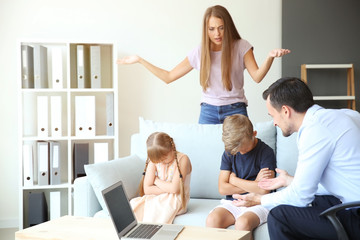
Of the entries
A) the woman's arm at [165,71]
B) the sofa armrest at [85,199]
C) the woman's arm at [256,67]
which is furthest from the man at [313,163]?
the woman's arm at [165,71]

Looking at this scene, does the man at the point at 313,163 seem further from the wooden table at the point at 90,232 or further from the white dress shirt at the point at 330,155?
the wooden table at the point at 90,232

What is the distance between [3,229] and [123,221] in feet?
8.20

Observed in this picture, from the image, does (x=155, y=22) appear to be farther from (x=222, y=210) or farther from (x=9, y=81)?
(x=222, y=210)

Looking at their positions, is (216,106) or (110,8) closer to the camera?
(216,106)

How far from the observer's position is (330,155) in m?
Result: 2.12

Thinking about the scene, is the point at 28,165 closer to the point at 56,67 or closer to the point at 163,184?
the point at 56,67

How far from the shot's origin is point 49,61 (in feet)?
14.3

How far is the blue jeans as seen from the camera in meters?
3.40

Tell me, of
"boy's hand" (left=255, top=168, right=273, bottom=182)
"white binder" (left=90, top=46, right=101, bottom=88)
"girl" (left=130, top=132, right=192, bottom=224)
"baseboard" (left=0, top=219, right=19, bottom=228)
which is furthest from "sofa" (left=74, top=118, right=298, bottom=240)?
"baseboard" (left=0, top=219, right=19, bottom=228)

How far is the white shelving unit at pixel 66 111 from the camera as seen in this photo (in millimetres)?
4031

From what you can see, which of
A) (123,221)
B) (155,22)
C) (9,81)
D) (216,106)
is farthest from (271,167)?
(9,81)

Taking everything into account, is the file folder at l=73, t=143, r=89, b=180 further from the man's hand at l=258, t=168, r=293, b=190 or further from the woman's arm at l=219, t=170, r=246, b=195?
the man's hand at l=258, t=168, r=293, b=190

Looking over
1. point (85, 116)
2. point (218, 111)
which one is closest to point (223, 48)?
point (218, 111)

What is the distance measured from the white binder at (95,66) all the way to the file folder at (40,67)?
374mm
